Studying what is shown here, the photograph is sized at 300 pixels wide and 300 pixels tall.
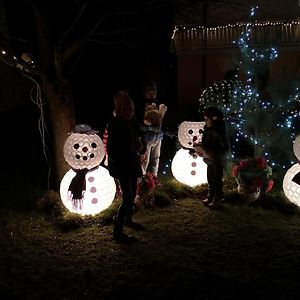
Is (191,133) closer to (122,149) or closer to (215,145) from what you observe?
(215,145)

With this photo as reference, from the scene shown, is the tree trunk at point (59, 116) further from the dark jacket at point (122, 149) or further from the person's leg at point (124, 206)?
the person's leg at point (124, 206)

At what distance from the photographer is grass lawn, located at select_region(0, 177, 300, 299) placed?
4.55m

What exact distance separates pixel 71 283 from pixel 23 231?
1704 mm

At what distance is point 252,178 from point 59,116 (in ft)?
10.6

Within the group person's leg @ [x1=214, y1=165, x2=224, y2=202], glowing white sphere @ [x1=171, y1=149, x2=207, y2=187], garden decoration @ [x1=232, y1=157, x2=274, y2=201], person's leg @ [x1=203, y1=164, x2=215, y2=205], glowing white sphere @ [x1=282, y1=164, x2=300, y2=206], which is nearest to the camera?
glowing white sphere @ [x1=282, y1=164, x2=300, y2=206]

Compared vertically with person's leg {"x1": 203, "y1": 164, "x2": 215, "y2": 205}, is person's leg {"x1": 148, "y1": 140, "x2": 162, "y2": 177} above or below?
above

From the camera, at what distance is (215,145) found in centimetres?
641

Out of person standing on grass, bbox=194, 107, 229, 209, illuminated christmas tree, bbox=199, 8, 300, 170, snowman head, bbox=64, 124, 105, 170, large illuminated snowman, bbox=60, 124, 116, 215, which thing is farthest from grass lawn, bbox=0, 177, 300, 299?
illuminated christmas tree, bbox=199, 8, 300, 170

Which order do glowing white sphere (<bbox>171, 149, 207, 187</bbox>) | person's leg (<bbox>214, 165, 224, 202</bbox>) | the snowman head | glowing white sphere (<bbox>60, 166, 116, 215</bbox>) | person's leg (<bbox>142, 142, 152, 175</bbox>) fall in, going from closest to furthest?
the snowman head → glowing white sphere (<bbox>60, 166, 116, 215</bbox>) → person's leg (<bbox>214, 165, 224, 202</bbox>) → person's leg (<bbox>142, 142, 152, 175</bbox>) → glowing white sphere (<bbox>171, 149, 207, 187</bbox>)

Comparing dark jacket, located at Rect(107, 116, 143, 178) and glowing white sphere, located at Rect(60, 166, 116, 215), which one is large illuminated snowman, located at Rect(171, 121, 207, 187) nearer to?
glowing white sphere, located at Rect(60, 166, 116, 215)

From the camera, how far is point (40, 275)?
16.1ft

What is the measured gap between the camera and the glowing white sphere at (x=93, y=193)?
6156 mm

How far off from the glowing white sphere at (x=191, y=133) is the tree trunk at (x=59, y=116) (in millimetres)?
1854

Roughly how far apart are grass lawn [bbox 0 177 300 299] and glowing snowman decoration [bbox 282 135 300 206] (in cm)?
20
